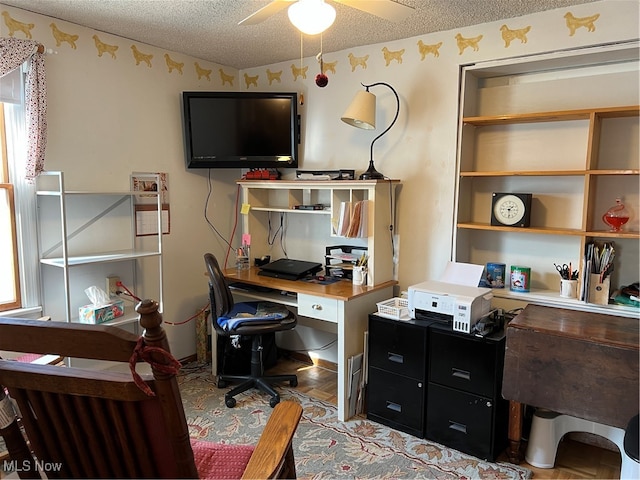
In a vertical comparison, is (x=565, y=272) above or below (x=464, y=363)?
above

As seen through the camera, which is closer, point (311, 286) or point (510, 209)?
point (510, 209)

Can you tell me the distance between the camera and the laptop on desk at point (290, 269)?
10.5 feet

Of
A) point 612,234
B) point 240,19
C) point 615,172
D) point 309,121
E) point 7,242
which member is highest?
point 240,19

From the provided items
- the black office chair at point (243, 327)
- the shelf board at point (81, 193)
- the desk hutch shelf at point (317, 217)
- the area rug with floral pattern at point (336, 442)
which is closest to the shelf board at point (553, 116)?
the desk hutch shelf at point (317, 217)

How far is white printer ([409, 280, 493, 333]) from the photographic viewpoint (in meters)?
2.41

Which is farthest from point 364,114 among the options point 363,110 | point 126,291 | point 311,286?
point 126,291

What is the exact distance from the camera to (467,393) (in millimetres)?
2420

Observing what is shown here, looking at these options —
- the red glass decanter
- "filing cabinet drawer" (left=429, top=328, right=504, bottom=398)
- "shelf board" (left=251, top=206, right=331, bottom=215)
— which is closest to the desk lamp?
"shelf board" (left=251, top=206, right=331, bottom=215)

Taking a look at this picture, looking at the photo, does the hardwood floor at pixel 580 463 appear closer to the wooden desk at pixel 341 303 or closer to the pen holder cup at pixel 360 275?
the wooden desk at pixel 341 303

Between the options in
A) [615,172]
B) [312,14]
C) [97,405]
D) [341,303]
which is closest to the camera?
[97,405]

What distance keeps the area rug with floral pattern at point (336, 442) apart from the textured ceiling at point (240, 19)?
2423 mm

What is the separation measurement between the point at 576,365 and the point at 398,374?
0.99 meters

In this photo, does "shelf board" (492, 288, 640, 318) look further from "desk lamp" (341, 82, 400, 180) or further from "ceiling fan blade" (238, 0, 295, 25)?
"ceiling fan blade" (238, 0, 295, 25)

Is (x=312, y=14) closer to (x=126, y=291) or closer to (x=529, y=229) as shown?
(x=529, y=229)
